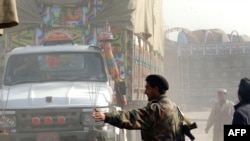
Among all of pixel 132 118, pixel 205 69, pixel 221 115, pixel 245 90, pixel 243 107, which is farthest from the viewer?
pixel 205 69

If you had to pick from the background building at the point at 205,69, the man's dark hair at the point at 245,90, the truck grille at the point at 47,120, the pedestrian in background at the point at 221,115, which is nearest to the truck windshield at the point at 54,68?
the truck grille at the point at 47,120

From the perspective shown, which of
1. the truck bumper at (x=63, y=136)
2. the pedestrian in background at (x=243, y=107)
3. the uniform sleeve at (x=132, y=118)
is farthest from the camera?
the truck bumper at (x=63, y=136)

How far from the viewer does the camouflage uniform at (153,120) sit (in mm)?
4207

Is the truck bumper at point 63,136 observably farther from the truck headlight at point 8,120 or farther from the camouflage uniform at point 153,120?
the camouflage uniform at point 153,120

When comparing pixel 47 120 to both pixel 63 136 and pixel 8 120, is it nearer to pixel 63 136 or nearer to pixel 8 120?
pixel 63 136

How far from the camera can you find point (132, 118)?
13.9ft

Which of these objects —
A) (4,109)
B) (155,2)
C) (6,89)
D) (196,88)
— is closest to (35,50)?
(6,89)

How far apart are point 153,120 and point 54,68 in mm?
4593

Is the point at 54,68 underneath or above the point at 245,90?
underneath

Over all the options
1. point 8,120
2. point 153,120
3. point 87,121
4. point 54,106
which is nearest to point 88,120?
point 87,121

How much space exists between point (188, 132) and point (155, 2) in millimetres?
10794

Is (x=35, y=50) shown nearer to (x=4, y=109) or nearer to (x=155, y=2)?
(x=4, y=109)

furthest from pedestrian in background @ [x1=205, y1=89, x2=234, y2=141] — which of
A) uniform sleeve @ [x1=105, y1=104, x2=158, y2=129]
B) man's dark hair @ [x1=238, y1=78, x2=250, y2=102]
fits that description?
uniform sleeve @ [x1=105, y1=104, x2=158, y2=129]

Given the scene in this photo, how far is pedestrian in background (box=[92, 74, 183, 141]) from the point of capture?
420 centimetres
